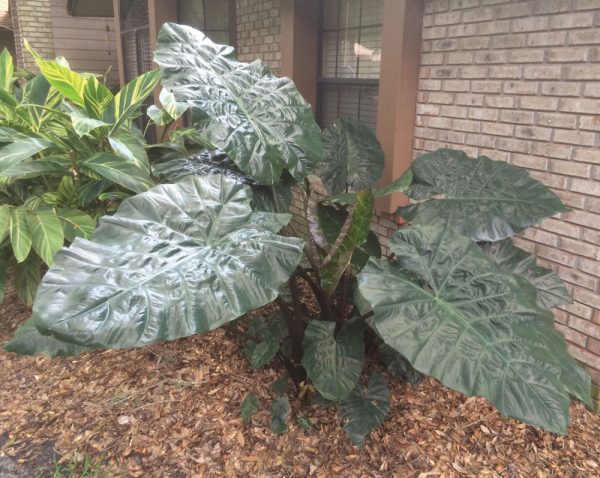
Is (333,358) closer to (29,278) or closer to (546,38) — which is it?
(546,38)

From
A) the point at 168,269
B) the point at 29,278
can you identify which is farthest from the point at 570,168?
the point at 29,278

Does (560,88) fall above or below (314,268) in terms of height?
above

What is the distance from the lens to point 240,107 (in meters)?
2.38

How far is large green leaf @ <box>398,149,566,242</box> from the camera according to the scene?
2180mm

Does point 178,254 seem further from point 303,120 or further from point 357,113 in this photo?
point 357,113

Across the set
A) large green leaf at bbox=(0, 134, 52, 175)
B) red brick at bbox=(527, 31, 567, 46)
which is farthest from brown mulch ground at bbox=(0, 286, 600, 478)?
red brick at bbox=(527, 31, 567, 46)

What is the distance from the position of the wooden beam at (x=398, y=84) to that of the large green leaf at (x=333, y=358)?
1.36 meters

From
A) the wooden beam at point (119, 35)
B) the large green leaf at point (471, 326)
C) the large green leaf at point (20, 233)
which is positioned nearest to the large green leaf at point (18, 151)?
the large green leaf at point (20, 233)

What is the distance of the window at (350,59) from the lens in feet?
12.5

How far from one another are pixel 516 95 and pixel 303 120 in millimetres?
1163

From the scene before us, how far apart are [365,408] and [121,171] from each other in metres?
1.73

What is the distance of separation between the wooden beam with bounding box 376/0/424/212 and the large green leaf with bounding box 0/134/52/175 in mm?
2071

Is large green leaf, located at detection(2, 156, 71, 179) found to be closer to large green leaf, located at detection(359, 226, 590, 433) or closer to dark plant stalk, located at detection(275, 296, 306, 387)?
dark plant stalk, located at detection(275, 296, 306, 387)

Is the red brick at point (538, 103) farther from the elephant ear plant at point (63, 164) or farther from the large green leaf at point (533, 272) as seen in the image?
the elephant ear plant at point (63, 164)
